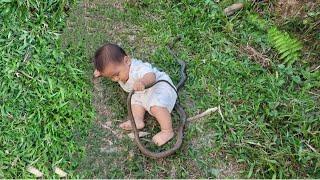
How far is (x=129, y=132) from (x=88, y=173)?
0.49 m

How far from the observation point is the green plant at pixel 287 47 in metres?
4.21

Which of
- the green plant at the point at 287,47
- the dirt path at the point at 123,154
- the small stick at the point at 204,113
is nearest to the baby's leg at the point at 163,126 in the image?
the dirt path at the point at 123,154

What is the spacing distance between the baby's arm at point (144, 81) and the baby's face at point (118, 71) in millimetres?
172

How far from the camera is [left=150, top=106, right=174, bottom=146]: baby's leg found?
3.60m

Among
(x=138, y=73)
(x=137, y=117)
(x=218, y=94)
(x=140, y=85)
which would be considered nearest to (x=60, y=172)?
(x=137, y=117)

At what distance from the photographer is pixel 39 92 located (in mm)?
3816

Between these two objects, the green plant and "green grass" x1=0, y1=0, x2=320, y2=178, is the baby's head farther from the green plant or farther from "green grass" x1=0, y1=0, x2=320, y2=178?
the green plant

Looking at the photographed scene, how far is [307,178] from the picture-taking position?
11.1 feet

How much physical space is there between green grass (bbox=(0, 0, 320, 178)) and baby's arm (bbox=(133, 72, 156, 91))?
350 mm

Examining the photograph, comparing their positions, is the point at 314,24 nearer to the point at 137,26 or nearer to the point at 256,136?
the point at 256,136

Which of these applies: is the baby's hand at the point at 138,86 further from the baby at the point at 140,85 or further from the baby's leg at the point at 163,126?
the baby's leg at the point at 163,126

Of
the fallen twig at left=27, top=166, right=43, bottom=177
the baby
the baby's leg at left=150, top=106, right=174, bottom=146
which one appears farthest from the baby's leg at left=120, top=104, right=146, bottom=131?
the fallen twig at left=27, top=166, right=43, bottom=177

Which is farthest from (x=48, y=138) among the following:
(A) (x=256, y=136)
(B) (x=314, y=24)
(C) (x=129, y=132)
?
(B) (x=314, y=24)

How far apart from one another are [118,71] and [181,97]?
1.97 ft
